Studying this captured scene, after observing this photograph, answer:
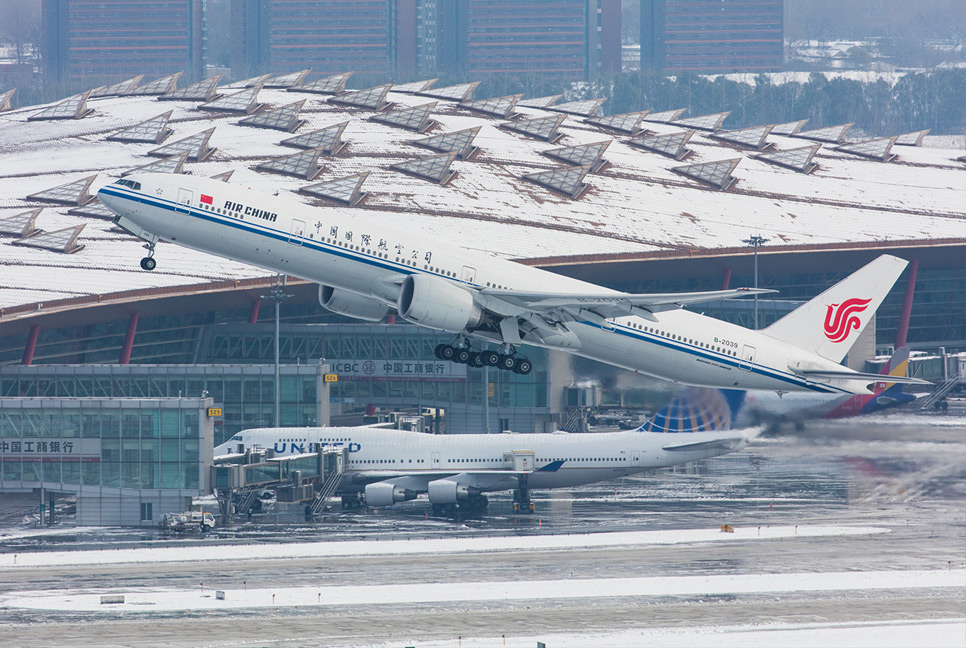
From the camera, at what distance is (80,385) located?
333 ft

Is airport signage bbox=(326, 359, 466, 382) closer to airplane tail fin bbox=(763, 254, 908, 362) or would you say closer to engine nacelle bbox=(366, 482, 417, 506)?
engine nacelle bbox=(366, 482, 417, 506)

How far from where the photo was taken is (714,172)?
542ft

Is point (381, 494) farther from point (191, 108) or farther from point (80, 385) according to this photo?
point (191, 108)

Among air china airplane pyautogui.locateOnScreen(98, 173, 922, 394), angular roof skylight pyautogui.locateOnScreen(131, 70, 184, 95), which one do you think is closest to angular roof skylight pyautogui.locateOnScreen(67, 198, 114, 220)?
angular roof skylight pyautogui.locateOnScreen(131, 70, 184, 95)

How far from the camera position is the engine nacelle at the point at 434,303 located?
59281 mm

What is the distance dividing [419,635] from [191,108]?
436 feet

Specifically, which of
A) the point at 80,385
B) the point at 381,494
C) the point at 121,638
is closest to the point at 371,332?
the point at 80,385

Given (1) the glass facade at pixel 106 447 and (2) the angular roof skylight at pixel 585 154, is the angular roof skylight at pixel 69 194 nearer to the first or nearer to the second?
(1) the glass facade at pixel 106 447

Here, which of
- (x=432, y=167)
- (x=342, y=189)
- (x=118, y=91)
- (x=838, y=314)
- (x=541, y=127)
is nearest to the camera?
(x=838, y=314)

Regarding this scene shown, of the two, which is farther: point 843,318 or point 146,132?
point 146,132

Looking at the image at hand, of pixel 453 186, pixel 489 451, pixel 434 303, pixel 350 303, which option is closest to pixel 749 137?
pixel 453 186

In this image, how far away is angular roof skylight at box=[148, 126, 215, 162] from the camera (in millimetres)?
150000

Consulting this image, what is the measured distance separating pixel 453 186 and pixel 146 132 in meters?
40.1

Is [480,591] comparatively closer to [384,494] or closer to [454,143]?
[384,494]
